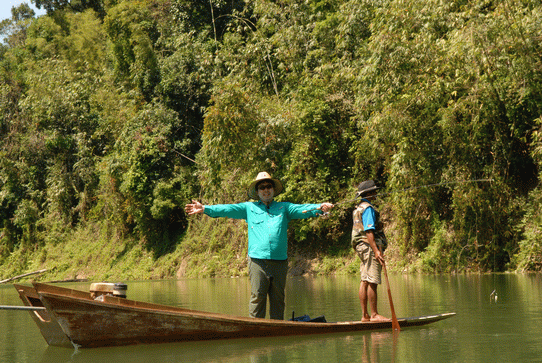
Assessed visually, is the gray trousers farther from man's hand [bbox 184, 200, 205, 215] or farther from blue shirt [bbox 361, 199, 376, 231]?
blue shirt [bbox 361, 199, 376, 231]

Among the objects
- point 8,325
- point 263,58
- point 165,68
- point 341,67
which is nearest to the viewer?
point 8,325

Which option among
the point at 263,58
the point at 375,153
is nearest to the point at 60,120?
the point at 263,58

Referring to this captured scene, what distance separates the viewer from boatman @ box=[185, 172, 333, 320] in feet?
24.3

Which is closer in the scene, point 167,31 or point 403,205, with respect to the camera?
point 403,205

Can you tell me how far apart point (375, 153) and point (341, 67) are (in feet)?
11.6

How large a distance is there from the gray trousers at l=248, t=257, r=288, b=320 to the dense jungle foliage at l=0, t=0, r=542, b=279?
2109mm

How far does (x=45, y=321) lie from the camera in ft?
22.6

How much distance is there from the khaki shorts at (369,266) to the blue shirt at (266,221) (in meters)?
0.68

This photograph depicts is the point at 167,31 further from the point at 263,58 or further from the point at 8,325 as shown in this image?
the point at 8,325

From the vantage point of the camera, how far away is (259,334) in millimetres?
7164

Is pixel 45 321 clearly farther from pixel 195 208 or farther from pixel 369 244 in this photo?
pixel 369 244

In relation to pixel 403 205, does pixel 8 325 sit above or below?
below

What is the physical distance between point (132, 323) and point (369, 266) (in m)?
2.66

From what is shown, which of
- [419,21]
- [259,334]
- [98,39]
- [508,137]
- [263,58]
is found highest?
[98,39]
